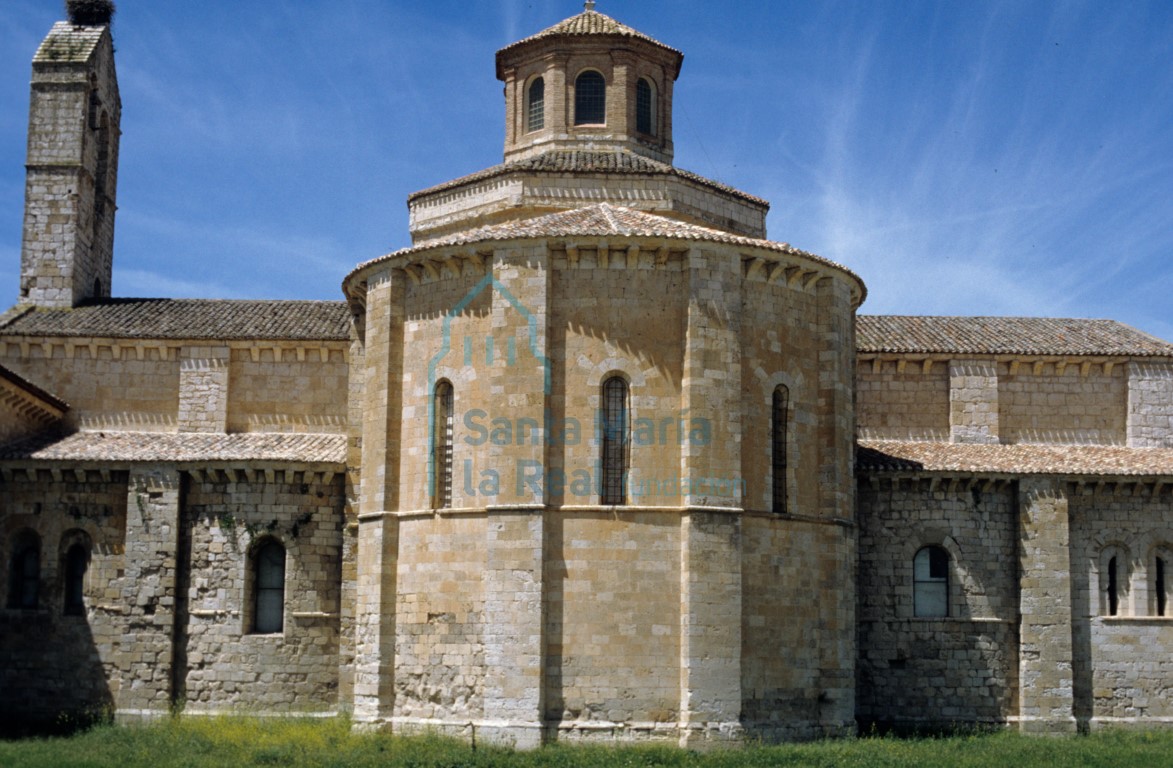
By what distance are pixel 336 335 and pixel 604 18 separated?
28.3 feet

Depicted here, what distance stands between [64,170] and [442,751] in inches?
736

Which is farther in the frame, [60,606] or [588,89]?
[588,89]

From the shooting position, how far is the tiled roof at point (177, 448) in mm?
26078

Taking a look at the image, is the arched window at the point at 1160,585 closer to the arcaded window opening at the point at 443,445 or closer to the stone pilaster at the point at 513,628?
the stone pilaster at the point at 513,628

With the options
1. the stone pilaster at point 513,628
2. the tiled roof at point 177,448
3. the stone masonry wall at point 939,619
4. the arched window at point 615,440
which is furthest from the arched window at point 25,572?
the stone masonry wall at point 939,619

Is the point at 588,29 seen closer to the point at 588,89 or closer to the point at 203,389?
the point at 588,89

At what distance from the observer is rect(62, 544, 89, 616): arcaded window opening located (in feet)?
85.9

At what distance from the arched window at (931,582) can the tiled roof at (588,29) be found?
11.5 meters

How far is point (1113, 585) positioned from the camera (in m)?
26.7

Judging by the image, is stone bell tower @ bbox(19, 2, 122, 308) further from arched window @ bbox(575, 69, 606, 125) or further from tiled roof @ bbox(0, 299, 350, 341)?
arched window @ bbox(575, 69, 606, 125)

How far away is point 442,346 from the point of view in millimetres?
22672

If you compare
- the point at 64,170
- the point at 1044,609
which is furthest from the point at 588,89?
the point at 1044,609

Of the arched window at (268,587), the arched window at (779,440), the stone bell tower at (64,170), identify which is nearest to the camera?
the arched window at (779,440)

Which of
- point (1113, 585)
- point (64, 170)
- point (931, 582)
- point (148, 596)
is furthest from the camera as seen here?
point (64, 170)
